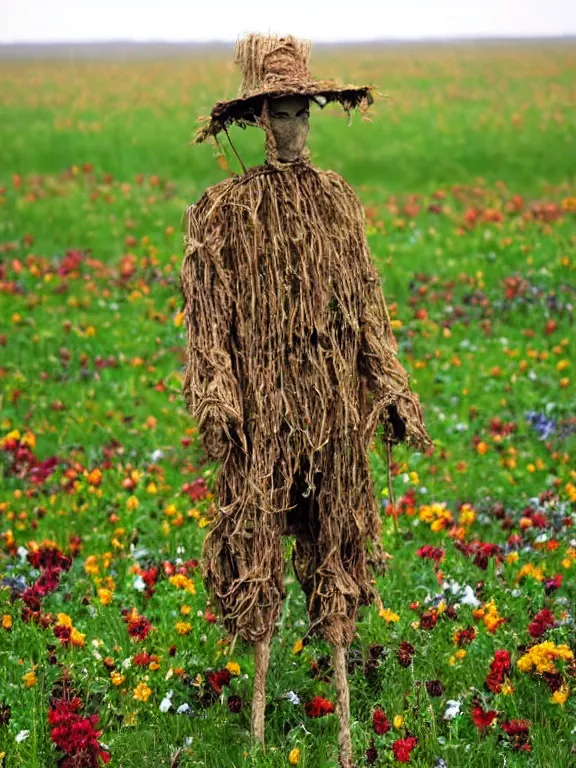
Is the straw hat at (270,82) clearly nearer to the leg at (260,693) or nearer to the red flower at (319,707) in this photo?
the leg at (260,693)

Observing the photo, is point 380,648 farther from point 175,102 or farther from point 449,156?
point 175,102

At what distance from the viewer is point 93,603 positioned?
4.32m

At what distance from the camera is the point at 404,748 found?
10.1 ft

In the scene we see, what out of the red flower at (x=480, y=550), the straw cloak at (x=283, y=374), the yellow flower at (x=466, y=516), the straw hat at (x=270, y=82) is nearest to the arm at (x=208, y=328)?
the straw cloak at (x=283, y=374)

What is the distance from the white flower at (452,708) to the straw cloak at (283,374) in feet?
1.78

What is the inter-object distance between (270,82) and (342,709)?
2374mm

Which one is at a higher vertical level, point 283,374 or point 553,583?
point 283,374

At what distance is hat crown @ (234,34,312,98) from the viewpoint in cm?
301

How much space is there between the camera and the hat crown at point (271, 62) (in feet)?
9.87

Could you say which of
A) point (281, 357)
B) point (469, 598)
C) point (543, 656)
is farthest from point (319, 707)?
point (281, 357)

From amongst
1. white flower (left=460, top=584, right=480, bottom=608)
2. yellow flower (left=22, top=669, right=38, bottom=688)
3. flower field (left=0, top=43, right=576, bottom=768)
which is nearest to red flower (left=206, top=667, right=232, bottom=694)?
flower field (left=0, top=43, right=576, bottom=768)

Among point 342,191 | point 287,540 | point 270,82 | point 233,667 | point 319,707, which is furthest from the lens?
point 287,540

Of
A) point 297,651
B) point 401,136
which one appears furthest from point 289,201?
point 401,136

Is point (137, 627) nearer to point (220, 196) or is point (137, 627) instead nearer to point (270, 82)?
point (220, 196)
